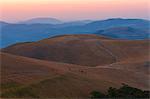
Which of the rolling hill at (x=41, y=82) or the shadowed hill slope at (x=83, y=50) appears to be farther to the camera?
the shadowed hill slope at (x=83, y=50)

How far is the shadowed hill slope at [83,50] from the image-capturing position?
4925cm

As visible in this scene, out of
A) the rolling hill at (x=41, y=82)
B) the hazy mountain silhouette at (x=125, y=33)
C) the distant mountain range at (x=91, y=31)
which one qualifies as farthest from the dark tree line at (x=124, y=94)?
the hazy mountain silhouette at (x=125, y=33)

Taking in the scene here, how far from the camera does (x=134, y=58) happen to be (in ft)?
157

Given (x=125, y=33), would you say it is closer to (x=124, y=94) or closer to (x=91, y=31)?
(x=91, y=31)

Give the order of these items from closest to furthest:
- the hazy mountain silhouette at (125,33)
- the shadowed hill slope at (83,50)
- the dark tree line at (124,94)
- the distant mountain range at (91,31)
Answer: the dark tree line at (124,94)
the shadowed hill slope at (83,50)
the hazy mountain silhouette at (125,33)
the distant mountain range at (91,31)

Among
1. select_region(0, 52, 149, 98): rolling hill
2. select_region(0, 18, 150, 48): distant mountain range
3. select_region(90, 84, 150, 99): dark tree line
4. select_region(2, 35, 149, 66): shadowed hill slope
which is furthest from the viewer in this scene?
select_region(0, 18, 150, 48): distant mountain range

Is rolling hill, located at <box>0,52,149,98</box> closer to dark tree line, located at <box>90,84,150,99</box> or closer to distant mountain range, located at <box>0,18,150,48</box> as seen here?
dark tree line, located at <box>90,84,150,99</box>

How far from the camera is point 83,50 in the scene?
174ft

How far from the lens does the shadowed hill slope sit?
162 feet

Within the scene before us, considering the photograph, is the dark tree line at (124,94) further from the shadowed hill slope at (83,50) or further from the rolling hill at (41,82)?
the shadowed hill slope at (83,50)

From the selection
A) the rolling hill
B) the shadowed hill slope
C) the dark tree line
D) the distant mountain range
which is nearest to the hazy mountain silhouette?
the distant mountain range

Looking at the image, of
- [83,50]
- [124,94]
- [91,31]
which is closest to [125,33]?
[91,31]

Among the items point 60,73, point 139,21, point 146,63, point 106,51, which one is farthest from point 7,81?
point 139,21

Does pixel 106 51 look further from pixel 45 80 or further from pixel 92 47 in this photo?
pixel 45 80
